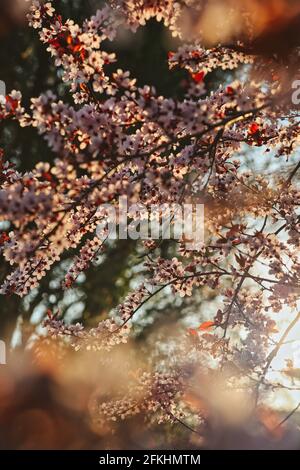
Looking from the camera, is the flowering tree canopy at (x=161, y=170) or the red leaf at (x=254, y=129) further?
the red leaf at (x=254, y=129)

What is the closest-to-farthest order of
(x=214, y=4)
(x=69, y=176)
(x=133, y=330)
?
(x=69, y=176) < (x=214, y=4) < (x=133, y=330)

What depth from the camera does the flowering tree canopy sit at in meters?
2.47

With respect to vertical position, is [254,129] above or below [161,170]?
above

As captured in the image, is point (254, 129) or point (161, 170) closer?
point (161, 170)

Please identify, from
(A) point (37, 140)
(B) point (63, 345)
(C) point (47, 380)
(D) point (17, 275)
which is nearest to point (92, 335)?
(D) point (17, 275)

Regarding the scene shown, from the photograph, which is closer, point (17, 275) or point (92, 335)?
point (17, 275)

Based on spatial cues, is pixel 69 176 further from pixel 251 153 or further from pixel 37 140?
pixel 37 140

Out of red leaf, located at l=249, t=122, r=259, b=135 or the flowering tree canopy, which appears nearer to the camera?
the flowering tree canopy

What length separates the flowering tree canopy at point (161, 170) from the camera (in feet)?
8.09

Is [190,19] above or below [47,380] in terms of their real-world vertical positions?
above

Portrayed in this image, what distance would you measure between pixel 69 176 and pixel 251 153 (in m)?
5.75

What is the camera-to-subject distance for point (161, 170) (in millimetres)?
3133
